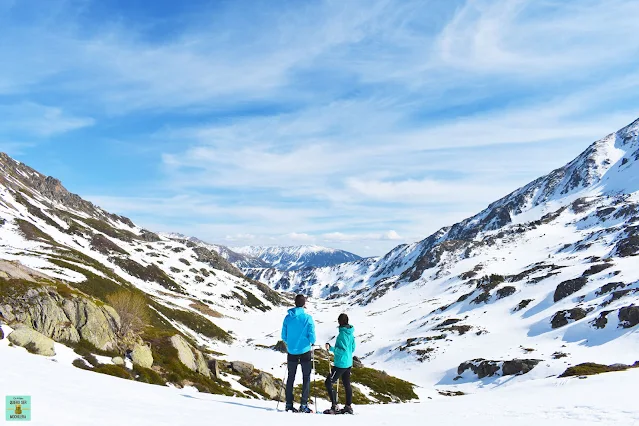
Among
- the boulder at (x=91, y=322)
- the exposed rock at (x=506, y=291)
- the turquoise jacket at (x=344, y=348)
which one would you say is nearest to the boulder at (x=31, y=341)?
the boulder at (x=91, y=322)

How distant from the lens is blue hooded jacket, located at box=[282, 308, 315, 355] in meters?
13.6

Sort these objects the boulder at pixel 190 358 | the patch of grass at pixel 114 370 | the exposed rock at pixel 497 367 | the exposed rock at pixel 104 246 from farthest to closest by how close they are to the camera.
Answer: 1. the exposed rock at pixel 104 246
2. the exposed rock at pixel 497 367
3. the boulder at pixel 190 358
4. the patch of grass at pixel 114 370

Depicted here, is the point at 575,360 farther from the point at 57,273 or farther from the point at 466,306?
the point at 57,273

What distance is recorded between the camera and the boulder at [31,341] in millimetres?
18688

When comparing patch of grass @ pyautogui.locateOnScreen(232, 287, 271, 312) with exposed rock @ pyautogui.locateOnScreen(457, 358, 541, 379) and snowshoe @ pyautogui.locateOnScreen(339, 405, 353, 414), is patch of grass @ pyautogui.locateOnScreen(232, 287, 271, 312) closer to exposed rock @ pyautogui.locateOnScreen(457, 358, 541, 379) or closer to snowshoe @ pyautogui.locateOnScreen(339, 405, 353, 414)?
exposed rock @ pyautogui.locateOnScreen(457, 358, 541, 379)

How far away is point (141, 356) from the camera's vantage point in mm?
26453

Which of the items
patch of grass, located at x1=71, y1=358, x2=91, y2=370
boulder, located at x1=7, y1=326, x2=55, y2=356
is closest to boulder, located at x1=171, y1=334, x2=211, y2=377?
patch of grass, located at x1=71, y1=358, x2=91, y2=370

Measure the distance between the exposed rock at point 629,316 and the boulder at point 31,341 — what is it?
7059 centimetres

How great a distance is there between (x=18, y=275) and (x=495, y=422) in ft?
101

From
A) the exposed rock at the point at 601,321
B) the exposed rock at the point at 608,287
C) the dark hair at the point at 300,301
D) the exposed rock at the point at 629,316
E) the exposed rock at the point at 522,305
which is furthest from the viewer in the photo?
the exposed rock at the point at 522,305

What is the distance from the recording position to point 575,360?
2111 inches

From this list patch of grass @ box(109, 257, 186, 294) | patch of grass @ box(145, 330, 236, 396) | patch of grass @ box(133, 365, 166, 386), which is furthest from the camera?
patch of grass @ box(109, 257, 186, 294)

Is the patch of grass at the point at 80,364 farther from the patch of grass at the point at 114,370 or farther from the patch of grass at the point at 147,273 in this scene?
the patch of grass at the point at 147,273

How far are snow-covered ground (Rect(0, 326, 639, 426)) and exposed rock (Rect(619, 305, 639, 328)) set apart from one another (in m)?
51.7
